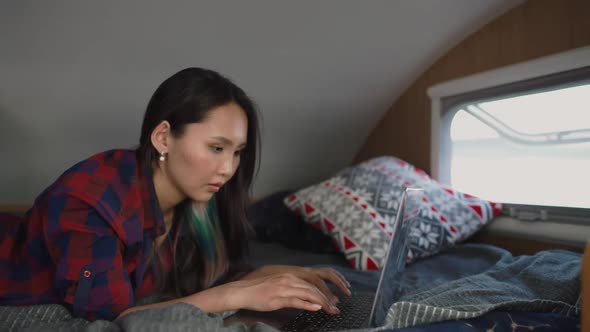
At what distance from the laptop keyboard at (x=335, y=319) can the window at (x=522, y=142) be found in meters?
1.08

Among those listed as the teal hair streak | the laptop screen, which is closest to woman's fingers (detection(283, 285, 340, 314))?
the laptop screen

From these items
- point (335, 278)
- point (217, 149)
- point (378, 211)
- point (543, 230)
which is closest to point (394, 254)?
point (335, 278)

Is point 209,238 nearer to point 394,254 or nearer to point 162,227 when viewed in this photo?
point 162,227

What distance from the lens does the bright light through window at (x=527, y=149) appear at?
172cm

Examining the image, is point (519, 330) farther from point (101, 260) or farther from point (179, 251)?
point (179, 251)

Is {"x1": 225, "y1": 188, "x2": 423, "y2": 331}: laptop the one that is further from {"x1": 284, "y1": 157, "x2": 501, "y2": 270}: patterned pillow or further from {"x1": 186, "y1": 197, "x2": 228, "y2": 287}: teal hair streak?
{"x1": 284, "y1": 157, "x2": 501, "y2": 270}: patterned pillow

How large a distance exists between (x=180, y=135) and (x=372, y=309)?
68 centimetres

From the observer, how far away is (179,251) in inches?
58.2

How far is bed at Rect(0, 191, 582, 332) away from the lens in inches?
31.9

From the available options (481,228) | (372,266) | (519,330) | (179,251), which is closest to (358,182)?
(372,266)

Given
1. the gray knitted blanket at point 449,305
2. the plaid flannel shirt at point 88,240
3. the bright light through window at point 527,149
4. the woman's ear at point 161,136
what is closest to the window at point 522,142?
the bright light through window at point 527,149

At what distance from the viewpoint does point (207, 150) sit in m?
1.20

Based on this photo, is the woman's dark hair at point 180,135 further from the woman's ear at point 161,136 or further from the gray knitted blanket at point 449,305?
the gray knitted blanket at point 449,305

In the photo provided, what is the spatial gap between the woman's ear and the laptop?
507 mm
